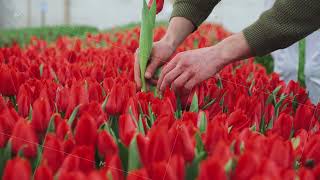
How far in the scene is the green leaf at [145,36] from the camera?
2.15 metres

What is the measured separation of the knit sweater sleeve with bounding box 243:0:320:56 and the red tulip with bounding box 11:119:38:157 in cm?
111

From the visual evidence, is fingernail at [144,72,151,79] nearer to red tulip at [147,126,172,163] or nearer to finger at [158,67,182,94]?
finger at [158,67,182,94]

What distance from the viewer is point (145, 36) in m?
2.19

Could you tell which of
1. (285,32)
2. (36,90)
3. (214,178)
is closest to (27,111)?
(36,90)

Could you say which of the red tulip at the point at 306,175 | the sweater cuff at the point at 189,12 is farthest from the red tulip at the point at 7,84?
the red tulip at the point at 306,175

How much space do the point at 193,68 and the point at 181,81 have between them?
73 millimetres

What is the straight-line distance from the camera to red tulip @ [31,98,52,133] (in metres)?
1.29

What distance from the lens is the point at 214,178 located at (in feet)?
2.97

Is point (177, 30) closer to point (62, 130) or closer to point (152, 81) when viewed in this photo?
point (152, 81)

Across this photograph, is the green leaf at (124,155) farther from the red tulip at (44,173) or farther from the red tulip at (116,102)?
the red tulip at (116,102)

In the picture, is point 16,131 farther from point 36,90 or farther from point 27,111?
point 36,90

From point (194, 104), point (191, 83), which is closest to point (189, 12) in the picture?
point (191, 83)

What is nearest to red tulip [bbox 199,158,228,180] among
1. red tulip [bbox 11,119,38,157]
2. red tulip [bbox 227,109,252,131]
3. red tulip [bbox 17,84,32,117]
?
red tulip [bbox 11,119,38,157]

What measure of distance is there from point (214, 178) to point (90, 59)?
6.73 feet
